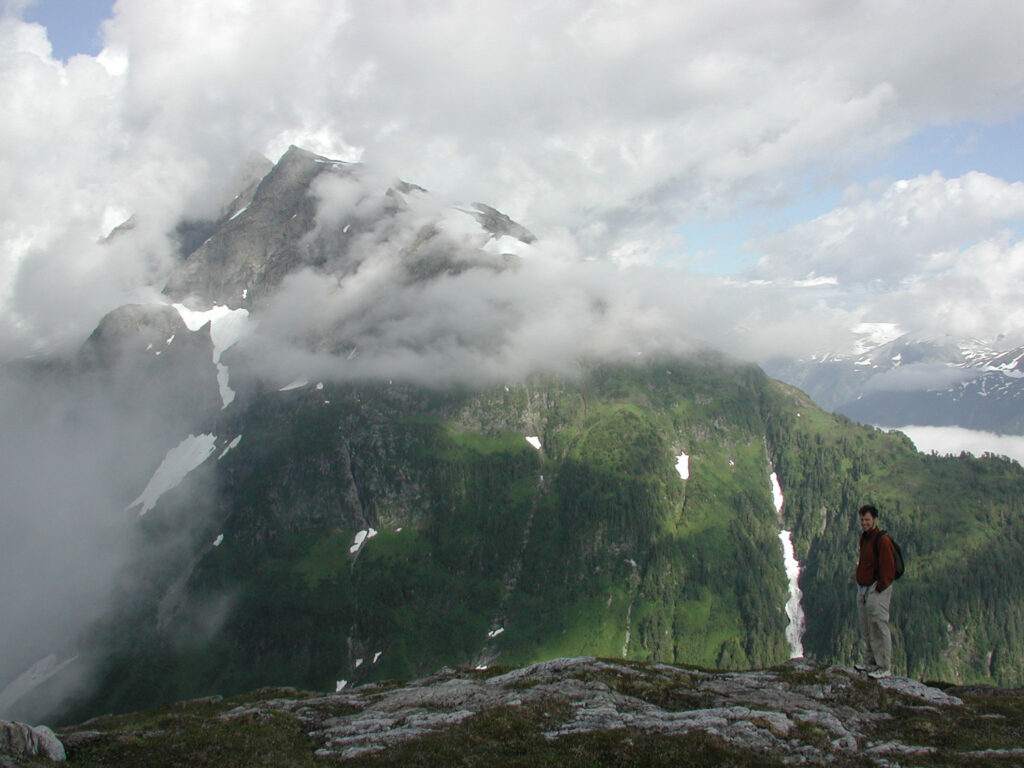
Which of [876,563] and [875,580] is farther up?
Answer: [876,563]

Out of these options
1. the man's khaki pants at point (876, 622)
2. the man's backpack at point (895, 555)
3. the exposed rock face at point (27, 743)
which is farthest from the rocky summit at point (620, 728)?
the man's backpack at point (895, 555)

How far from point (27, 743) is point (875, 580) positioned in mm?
36939

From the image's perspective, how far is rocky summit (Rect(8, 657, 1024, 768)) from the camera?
23.8m

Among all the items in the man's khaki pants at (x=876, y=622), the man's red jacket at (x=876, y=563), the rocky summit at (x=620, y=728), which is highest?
the man's red jacket at (x=876, y=563)

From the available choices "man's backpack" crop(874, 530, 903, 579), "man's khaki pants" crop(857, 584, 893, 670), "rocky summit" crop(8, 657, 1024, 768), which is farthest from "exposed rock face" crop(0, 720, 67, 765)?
"man's backpack" crop(874, 530, 903, 579)

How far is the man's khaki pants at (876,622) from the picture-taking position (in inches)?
1206

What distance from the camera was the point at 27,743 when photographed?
23.9 metres

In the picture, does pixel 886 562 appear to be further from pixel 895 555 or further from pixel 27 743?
pixel 27 743

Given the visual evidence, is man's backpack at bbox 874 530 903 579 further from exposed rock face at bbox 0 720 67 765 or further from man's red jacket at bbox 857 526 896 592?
exposed rock face at bbox 0 720 67 765

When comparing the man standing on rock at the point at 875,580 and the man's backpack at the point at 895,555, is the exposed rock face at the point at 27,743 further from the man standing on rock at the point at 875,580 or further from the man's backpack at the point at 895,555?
the man's backpack at the point at 895,555

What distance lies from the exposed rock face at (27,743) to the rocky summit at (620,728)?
850mm

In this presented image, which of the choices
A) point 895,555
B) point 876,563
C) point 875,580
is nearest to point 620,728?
point 875,580

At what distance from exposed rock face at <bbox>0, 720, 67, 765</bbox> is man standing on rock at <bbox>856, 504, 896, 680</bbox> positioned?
115 feet

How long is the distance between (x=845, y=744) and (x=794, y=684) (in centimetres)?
1050
